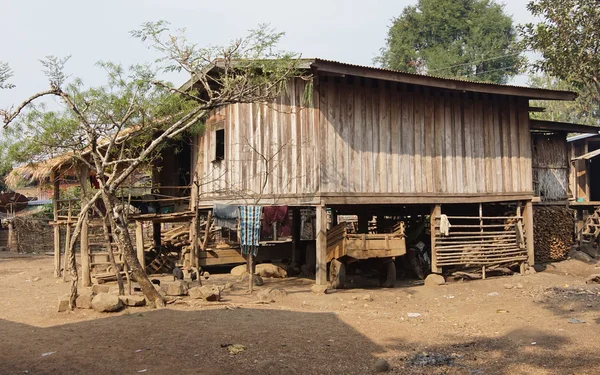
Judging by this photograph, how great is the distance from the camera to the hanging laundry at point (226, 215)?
13.9 m

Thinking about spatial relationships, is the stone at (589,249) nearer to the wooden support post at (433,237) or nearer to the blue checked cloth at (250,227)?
the wooden support post at (433,237)

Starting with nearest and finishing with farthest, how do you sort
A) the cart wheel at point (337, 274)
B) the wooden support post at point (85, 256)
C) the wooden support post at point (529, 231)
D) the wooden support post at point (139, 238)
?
the cart wheel at point (337, 274) < the wooden support post at point (85, 256) < the wooden support post at point (139, 238) < the wooden support post at point (529, 231)

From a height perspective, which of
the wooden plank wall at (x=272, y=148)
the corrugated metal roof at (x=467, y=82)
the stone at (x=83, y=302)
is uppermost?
the corrugated metal roof at (x=467, y=82)

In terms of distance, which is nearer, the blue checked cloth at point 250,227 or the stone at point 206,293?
the stone at point 206,293

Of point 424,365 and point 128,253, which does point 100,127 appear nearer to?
point 128,253

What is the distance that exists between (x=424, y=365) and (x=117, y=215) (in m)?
6.48

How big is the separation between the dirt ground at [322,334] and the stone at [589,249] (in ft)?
23.1

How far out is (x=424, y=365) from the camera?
6922 mm

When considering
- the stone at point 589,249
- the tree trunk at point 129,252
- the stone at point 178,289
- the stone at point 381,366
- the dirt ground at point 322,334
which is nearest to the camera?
the stone at point 381,366

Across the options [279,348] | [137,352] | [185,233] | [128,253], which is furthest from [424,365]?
[185,233]

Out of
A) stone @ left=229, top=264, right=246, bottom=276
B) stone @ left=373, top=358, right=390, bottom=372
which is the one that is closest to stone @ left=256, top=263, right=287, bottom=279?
stone @ left=229, top=264, right=246, bottom=276

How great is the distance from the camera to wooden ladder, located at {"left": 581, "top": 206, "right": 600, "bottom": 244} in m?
20.1

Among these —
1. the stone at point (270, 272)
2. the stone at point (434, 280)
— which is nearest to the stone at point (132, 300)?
the stone at point (270, 272)

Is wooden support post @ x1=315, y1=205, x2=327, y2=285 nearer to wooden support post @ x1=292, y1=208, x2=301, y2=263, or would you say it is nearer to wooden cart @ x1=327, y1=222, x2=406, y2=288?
wooden cart @ x1=327, y1=222, x2=406, y2=288
